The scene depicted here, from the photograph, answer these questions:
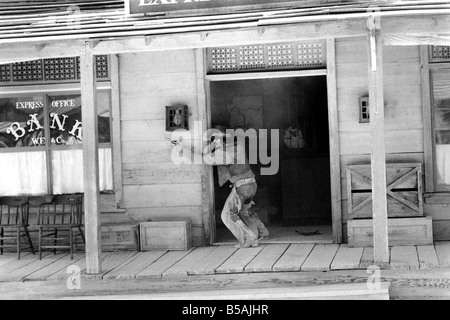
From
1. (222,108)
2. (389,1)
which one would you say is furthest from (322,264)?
(222,108)

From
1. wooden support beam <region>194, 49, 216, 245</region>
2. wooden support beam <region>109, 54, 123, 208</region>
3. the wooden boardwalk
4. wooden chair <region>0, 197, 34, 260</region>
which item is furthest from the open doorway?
wooden chair <region>0, 197, 34, 260</region>

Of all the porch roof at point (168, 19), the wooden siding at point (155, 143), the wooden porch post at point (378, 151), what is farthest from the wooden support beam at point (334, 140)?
the wooden siding at point (155, 143)

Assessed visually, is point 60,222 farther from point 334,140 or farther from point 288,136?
point 288,136

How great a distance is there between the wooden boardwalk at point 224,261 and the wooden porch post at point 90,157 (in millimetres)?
290

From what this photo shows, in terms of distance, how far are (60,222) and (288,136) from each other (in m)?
4.58

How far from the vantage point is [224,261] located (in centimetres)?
927

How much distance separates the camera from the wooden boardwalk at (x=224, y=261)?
8648 mm

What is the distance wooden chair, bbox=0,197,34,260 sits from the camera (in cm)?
1040

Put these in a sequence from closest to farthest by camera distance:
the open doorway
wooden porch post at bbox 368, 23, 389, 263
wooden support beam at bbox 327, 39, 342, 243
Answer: wooden porch post at bbox 368, 23, 389, 263
wooden support beam at bbox 327, 39, 342, 243
the open doorway

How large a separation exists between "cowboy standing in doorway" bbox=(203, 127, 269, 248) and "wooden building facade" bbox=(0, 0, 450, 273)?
0.90 feet

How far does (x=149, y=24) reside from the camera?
8.99m

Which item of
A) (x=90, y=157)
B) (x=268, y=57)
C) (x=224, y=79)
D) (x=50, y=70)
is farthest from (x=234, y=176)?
(x=50, y=70)

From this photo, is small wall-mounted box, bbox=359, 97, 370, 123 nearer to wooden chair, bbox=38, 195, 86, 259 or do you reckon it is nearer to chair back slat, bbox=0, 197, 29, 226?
wooden chair, bbox=38, 195, 86, 259

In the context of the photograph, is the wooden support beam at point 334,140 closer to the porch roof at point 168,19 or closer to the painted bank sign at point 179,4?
the porch roof at point 168,19
